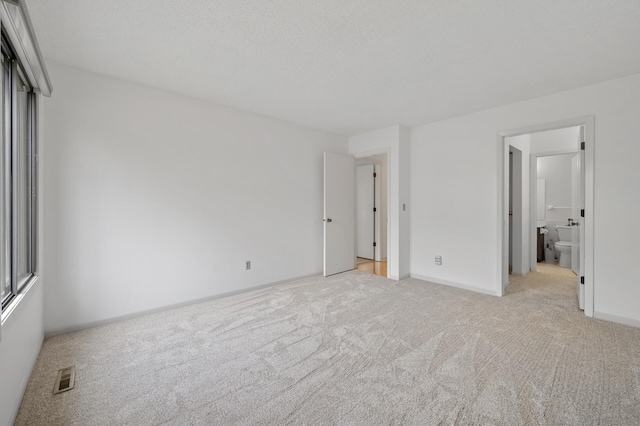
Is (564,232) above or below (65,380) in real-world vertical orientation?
above

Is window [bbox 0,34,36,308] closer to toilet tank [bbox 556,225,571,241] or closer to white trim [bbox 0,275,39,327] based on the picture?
white trim [bbox 0,275,39,327]

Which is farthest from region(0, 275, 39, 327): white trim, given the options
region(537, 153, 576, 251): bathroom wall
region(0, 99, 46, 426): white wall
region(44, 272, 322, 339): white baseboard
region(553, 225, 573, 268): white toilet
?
region(537, 153, 576, 251): bathroom wall

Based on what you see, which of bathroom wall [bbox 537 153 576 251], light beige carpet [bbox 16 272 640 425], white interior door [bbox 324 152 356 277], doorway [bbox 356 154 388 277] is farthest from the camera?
doorway [bbox 356 154 388 277]

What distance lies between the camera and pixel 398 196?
4.17 metres

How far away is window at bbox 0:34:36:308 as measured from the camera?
166 centimetres

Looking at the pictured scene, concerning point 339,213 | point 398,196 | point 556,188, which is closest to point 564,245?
point 556,188

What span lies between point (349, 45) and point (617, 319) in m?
3.61

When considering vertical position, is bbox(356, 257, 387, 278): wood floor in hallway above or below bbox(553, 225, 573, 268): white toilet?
below

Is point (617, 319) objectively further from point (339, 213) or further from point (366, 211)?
point (366, 211)

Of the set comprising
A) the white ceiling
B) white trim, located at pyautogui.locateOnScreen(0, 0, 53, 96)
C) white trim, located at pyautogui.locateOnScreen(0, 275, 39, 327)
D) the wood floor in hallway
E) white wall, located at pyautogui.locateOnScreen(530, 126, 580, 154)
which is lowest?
the wood floor in hallway

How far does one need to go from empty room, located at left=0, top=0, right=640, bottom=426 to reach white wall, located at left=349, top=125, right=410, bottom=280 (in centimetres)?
4

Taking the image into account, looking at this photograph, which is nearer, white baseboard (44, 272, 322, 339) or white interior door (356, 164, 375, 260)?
white baseboard (44, 272, 322, 339)

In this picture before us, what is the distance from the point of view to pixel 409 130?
4375mm

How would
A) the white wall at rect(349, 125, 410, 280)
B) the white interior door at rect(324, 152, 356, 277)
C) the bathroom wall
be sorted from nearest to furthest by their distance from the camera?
the white wall at rect(349, 125, 410, 280), the white interior door at rect(324, 152, 356, 277), the bathroom wall
